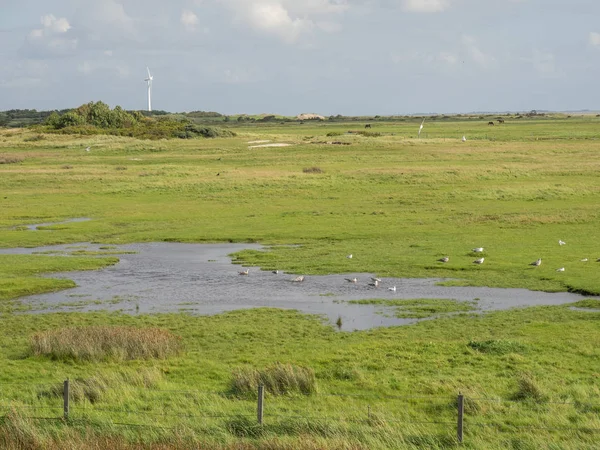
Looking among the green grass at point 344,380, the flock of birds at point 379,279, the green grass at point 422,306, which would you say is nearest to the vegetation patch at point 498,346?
the green grass at point 344,380

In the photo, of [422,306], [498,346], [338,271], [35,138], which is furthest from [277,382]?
[35,138]

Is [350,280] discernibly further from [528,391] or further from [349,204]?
[349,204]

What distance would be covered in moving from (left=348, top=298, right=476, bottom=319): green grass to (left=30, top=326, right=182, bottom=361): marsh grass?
814 cm

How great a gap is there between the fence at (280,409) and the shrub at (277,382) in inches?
12.7

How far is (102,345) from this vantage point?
20641 millimetres

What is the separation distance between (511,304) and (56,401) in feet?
53.7

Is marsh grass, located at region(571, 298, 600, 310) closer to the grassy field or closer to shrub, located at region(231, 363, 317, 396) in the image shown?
the grassy field

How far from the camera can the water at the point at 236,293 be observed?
2719cm

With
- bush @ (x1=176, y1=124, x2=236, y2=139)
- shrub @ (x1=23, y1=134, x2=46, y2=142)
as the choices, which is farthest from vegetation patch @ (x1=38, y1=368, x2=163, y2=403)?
bush @ (x1=176, y1=124, x2=236, y2=139)

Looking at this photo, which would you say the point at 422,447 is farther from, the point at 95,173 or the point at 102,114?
the point at 102,114

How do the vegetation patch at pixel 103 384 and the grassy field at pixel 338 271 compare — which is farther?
the vegetation patch at pixel 103 384

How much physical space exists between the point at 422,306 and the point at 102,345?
10981mm

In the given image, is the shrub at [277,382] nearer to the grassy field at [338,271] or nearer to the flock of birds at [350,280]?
the grassy field at [338,271]

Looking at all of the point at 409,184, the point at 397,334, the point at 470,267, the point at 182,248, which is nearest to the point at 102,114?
the point at 409,184
